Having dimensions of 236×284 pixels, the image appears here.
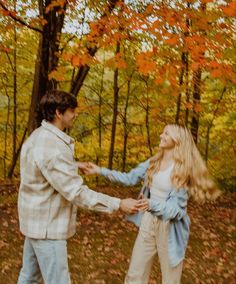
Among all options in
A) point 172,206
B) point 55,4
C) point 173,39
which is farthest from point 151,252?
point 55,4

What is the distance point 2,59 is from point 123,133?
628 centimetres

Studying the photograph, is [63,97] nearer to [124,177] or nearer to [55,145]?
[55,145]

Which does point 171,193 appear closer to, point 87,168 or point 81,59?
point 87,168

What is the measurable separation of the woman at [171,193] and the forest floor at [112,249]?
168cm

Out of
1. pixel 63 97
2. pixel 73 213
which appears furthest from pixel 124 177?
pixel 63 97

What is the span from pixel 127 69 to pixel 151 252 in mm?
11759

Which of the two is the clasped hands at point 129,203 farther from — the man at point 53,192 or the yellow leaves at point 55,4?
the yellow leaves at point 55,4

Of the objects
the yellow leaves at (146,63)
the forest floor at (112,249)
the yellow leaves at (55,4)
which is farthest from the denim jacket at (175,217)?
the yellow leaves at (55,4)

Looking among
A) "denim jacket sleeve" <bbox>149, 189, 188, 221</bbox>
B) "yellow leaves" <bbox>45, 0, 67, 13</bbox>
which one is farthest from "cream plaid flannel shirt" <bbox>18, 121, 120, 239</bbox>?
"yellow leaves" <bbox>45, 0, 67, 13</bbox>

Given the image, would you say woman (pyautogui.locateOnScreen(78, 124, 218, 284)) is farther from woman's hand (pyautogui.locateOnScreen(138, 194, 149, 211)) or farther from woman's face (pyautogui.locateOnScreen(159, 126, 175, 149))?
woman's hand (pyautogui.locateOnScreen(138, 194, 149, 211))

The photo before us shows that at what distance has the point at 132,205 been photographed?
3.38 m

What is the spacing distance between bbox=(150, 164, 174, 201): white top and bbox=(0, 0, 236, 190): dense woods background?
2159 mm

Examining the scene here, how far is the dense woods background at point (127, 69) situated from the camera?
6418 millimetres

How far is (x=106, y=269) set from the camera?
5988 mm
